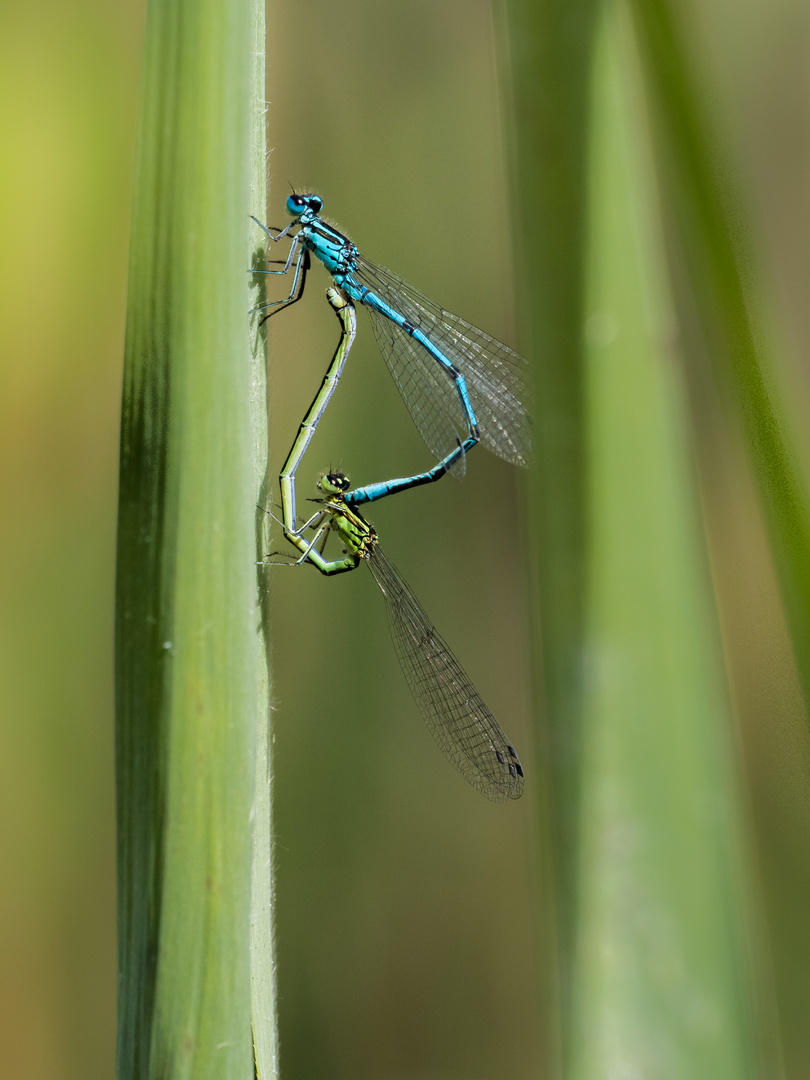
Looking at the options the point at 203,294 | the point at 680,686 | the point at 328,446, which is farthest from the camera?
the point at 328,446

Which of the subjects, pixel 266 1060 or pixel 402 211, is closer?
pixel 266 1060

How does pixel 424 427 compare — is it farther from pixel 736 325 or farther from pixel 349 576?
pixel 736 325

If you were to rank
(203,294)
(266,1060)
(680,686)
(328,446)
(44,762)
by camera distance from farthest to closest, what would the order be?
1. (328,446)
2. (44,762)
3. (266,1060)
4. (203,294)
5. (680,686)

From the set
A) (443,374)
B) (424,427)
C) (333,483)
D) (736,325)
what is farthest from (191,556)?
(443,374)

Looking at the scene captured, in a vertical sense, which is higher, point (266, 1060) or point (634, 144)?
point (634, 144)

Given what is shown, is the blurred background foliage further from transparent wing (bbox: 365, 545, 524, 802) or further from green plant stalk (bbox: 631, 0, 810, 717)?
green plant stalk (bbox: 631, 0, 810, 717)

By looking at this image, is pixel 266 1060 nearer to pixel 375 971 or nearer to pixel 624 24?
pixel 624 24

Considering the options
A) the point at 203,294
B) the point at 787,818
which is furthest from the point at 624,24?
the point at 787,818

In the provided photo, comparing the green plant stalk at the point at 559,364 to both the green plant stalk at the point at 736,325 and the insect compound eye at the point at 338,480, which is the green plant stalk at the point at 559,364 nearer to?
the green plant stalk at the point at 736,325
